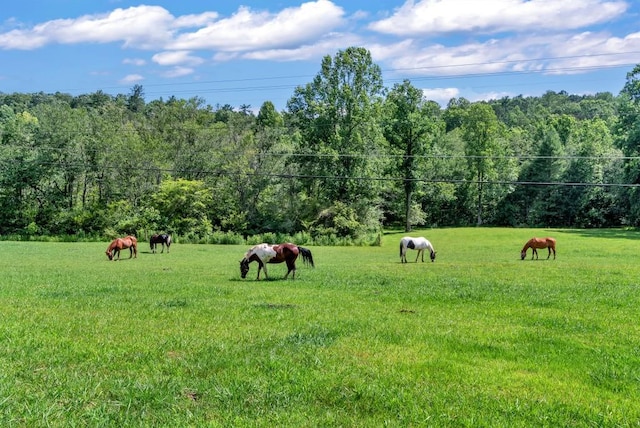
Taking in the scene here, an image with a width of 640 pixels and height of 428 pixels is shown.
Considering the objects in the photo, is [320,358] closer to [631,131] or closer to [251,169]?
[251,169]

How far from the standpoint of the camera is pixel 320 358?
713cm

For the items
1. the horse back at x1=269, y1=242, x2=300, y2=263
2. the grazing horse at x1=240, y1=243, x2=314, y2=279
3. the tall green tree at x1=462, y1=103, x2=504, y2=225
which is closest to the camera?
the grazing horse at x1=240, y1=243, x2=314, y2=279

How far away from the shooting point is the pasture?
525 cm

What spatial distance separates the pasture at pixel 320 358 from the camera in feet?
17.2

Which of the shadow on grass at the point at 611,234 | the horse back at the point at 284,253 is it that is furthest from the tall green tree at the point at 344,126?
the horse back at the point at 284,253

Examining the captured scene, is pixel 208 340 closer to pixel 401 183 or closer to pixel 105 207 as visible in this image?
pixel 105 207

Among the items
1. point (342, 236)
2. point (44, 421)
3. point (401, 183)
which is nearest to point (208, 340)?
point (44, 421)

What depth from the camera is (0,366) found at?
636 centimetres

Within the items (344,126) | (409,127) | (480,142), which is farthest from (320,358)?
(480,142)

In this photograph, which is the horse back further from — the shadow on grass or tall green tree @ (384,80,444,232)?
tall green tree @ (384,80,444,232)

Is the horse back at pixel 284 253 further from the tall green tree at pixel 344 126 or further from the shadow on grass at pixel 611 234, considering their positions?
the shadow on grass at pixel 611 234

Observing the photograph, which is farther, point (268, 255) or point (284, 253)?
point (284, 253)

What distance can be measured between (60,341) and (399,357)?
5311mm

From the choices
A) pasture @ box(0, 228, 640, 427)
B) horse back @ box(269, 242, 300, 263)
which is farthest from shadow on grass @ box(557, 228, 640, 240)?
horse back @ box(269, 242, 300, 263)
